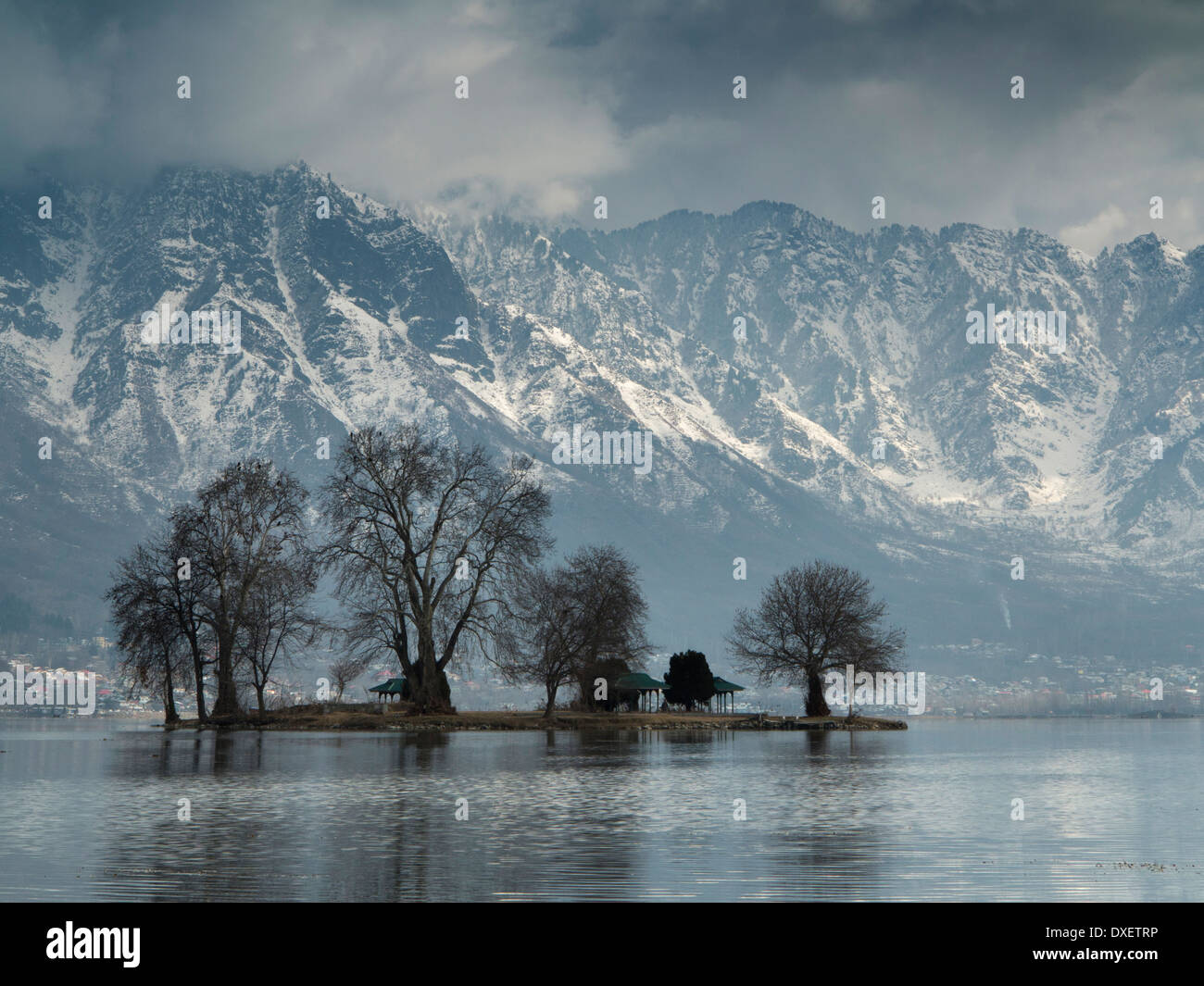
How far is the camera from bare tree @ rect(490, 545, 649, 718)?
99.1 m

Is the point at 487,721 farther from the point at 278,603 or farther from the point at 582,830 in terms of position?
Result: the point at 582,830

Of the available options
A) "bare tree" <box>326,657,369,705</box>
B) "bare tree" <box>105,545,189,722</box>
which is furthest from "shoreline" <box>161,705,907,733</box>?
"bare tree" <box>105,545,189,722</box>

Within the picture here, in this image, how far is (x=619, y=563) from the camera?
113875 millimetres

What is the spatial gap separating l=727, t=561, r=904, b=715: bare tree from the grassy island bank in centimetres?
348

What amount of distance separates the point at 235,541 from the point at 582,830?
59.9 meters

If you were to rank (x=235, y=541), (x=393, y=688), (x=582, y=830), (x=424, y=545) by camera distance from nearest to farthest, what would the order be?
1. (x=582, y=830)
2. (x=235, y=541)
3. (x=424, y=545)
4. (x=393, y=688)

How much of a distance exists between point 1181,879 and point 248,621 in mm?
67392

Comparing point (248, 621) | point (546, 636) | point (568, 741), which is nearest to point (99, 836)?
point (568, 741)

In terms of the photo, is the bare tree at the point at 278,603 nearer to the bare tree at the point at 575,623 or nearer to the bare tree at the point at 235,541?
the bare tree at the point at 235,541

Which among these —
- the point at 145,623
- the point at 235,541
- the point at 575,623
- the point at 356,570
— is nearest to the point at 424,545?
the point at 356,570

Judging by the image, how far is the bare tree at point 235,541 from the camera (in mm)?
83188

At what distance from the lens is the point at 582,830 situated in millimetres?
29781

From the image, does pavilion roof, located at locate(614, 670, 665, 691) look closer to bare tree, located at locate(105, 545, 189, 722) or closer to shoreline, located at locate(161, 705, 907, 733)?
shoreline, located at locate(161, 705, 907, 733)

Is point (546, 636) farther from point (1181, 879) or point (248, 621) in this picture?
point (1181, 879)
